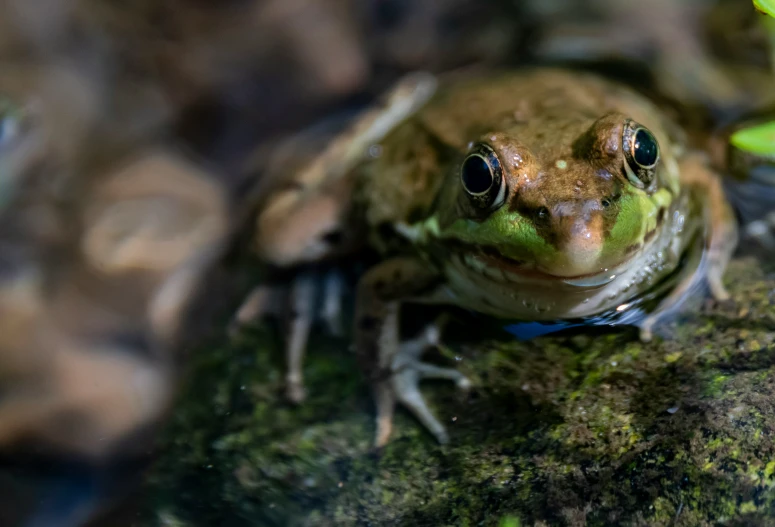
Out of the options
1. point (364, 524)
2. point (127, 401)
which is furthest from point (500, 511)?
point (127, 401)

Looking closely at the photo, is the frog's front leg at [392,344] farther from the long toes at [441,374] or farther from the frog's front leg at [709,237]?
the frog's front leg at [709,237]

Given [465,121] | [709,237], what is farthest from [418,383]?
[709,237]

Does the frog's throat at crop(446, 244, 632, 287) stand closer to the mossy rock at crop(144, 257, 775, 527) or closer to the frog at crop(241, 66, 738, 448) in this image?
the frog at crop(241, 66, 738, 448)

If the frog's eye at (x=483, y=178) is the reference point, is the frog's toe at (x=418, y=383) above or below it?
below

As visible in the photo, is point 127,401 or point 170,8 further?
point 170,8

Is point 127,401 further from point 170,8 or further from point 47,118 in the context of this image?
point 170,8

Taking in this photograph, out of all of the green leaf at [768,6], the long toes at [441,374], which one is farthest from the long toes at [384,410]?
the green leaf at [768,6]
